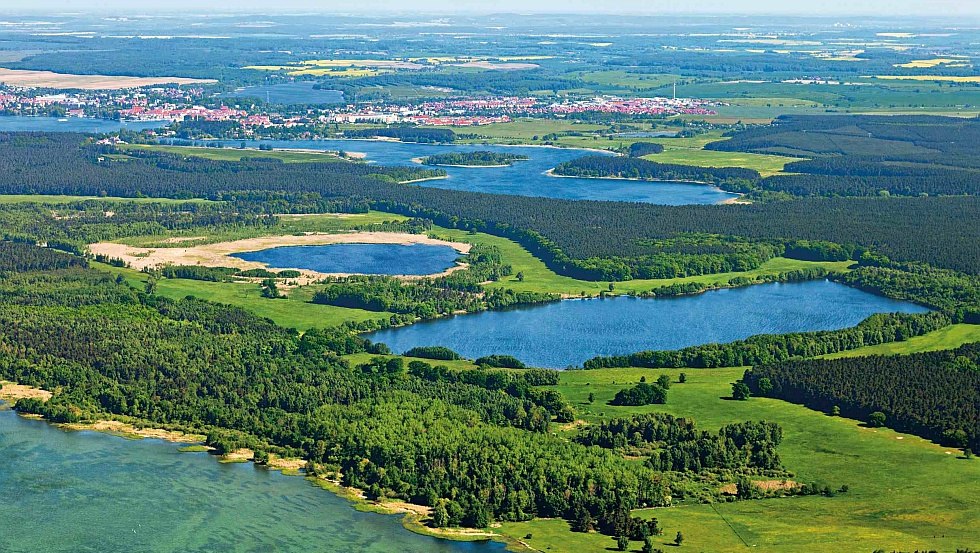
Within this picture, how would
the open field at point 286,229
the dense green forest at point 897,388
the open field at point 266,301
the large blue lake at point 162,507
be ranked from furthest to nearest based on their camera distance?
the open field at point 286,229, the open field at point 266,301, the dense green forest at point 897,388, the large blue lake at point 162,507

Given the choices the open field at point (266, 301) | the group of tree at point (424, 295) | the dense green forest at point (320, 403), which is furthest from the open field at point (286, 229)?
the dense green forest at point (320, 403)

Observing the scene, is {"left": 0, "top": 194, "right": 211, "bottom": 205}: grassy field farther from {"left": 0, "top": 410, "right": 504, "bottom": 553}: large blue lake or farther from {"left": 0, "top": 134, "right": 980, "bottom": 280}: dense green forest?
{"left": 0, "top": 410, "right": 504, "bottom": 553}: large blue lake

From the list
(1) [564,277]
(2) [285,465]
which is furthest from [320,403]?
(1) [564,277]

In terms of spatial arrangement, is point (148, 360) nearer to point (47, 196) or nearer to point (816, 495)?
point (816, 495)

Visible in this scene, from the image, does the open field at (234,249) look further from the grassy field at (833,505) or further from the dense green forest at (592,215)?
the grassy field at (833,505)

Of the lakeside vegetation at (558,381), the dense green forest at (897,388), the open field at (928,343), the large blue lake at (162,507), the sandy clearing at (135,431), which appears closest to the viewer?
the large blue lake at (162,507)

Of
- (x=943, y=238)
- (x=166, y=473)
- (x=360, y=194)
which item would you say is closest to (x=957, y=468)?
(x=166, y=473)
